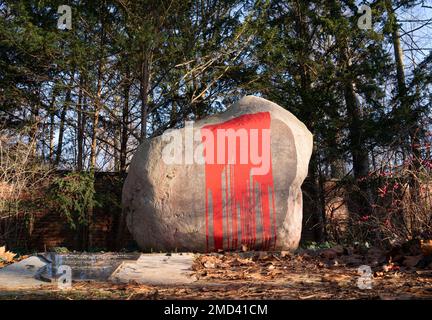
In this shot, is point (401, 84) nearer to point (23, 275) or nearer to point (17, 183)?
point (17, 183)

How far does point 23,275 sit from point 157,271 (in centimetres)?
123

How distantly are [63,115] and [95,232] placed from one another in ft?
10.8

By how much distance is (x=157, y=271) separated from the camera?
166 inches

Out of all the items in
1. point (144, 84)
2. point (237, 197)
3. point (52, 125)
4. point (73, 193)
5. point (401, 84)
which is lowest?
point (237, 197)

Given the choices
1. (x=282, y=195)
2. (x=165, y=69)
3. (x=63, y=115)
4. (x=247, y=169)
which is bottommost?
(x=282, y=195)

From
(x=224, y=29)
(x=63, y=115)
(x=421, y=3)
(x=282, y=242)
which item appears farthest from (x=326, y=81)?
(x=63, y=115)

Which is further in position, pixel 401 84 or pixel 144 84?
pixel 401 84

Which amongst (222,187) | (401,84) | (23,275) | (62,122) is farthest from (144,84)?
(23,275)

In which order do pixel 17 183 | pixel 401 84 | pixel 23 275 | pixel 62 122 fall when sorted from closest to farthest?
pixel 23 275 < pixel 17 183 < pixel 401 84 < pixel 62 122

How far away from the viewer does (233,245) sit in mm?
6008

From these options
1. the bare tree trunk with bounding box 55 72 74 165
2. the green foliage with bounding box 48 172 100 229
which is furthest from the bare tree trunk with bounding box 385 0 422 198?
the bare tree trunk with bounding box 55 72 74 165

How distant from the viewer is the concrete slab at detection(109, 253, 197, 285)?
3.72 metres

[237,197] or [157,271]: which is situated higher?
[237,197]

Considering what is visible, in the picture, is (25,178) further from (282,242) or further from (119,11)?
(282,242)
